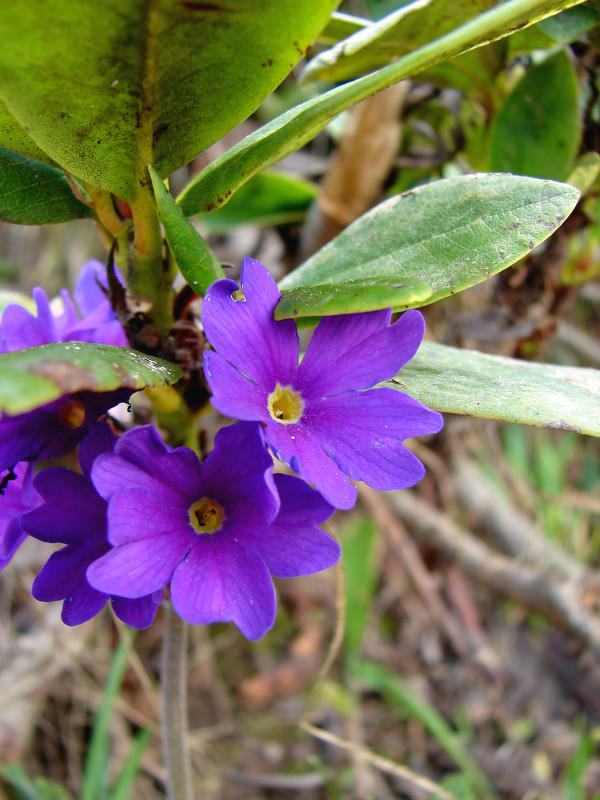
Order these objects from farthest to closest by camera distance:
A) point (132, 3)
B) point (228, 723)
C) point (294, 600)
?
point (294, 600) → point (228, 723) → point (132, 3)

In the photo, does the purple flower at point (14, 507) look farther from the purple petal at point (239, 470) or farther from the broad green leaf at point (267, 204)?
the broad green leaf at point (267, 204)

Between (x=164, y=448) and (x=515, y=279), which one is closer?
(x=164, y=448)

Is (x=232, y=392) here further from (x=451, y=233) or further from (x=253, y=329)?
(x=451, y=233)

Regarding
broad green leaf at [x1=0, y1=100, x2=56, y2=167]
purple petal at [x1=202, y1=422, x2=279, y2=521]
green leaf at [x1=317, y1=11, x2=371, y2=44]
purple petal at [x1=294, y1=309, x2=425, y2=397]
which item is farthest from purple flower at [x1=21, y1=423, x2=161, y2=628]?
green leaf at [x1=317, y1=11, x2=371, y2=44]

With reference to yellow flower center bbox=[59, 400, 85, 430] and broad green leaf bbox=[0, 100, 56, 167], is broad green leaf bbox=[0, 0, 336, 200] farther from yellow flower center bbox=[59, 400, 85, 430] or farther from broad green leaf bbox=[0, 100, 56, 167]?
yellow flower center bbox=[59, 400, 85, 430]

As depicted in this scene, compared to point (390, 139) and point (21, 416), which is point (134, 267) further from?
point (390, 139)

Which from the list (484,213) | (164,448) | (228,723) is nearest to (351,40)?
(484,213)
